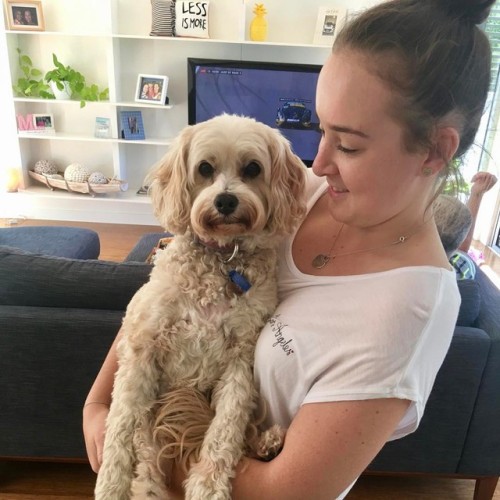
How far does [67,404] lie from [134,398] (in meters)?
0.89

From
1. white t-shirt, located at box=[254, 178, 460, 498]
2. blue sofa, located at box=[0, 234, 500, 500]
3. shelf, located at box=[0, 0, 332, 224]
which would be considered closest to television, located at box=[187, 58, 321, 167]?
shelf, located at box=[0, 0, 332, 224]

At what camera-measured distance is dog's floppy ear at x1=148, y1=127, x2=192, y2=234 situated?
4.15 ft

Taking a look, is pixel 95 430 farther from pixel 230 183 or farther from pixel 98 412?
pixel 230 183

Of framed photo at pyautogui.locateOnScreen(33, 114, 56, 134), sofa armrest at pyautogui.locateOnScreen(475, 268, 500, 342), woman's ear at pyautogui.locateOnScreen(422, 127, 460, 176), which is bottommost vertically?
framed photo at pyautogui.locateOnScreen(33, 114, 56, 134)

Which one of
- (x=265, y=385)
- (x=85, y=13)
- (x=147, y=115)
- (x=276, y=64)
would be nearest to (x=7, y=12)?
(x=85, y=13)

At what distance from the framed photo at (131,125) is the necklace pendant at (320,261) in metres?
3.97

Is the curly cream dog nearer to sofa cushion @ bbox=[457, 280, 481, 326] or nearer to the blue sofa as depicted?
the blue sofa

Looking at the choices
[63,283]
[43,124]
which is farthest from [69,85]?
[63,283]

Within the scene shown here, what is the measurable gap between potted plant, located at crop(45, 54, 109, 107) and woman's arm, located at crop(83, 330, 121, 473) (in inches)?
148

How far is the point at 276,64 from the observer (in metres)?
4.43

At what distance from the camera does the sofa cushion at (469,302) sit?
1710 mm

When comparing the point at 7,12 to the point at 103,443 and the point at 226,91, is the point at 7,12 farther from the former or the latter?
the point at 103,443

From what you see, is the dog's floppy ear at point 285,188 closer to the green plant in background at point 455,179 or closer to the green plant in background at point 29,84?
the green plant in background at point 455,179

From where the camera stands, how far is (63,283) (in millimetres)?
1681
